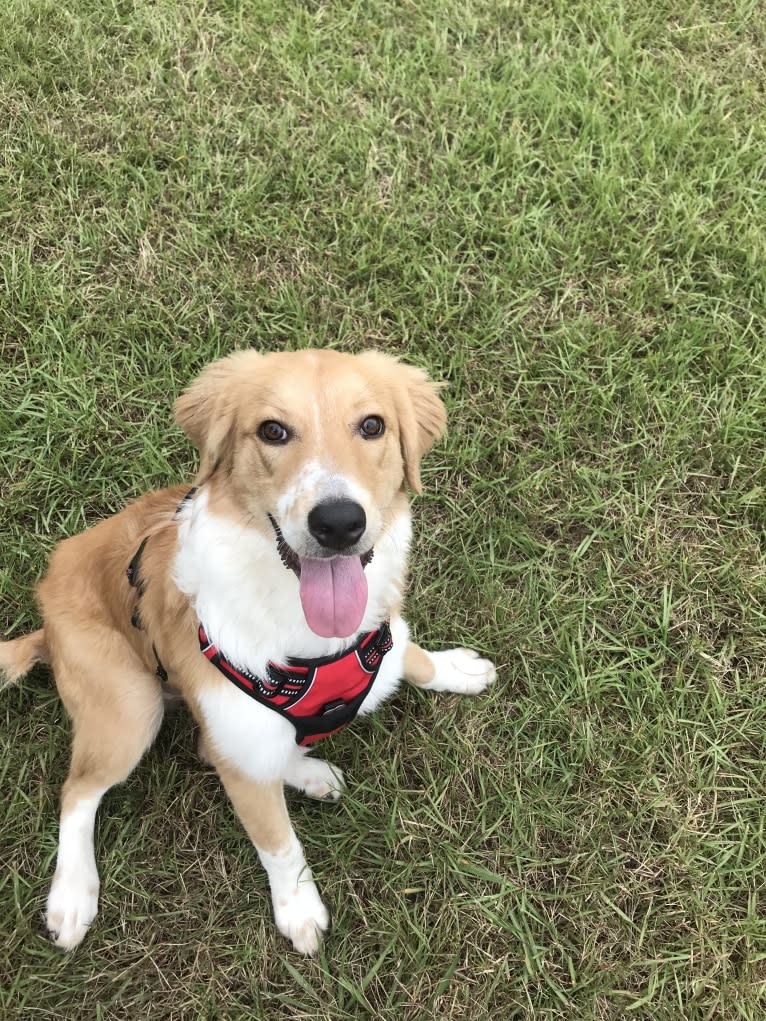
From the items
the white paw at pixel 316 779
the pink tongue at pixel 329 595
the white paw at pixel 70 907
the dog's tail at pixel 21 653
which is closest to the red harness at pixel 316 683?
the pink tongue at pixel 329 595

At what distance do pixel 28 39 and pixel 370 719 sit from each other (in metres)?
4.50

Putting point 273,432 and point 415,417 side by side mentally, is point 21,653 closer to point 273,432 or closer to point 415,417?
point 273,432

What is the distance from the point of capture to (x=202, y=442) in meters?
2.43

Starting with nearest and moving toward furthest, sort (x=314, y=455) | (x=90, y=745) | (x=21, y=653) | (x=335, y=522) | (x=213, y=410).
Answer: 1. (x=335, y=522)
2. (x=314, y=455)
3. (x=213, y=410)
4. (x=90, y=745)
5. (x=21, y=653)

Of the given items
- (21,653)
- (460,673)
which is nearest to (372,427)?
(460,673)

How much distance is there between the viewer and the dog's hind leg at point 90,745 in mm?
2609

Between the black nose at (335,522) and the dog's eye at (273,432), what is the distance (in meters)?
0.35

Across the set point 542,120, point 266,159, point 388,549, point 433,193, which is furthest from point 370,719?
point 542,120

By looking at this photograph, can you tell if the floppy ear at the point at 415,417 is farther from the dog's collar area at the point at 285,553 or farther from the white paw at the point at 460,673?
the white paw at the point at 460,673

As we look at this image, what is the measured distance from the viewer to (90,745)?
263cm

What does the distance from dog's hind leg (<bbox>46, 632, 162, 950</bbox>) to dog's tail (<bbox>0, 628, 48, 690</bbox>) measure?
0.20 metres

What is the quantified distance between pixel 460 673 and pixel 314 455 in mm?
1518

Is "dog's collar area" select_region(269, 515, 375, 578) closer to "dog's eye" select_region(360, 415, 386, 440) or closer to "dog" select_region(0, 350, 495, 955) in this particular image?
"dog" select_region(0, 350, 495, 955)

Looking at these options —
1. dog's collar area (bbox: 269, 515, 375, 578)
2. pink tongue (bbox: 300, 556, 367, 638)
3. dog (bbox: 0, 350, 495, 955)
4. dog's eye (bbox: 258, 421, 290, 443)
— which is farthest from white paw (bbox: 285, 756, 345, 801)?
dog's eye (bbox: 258, 421, 290, 443)
